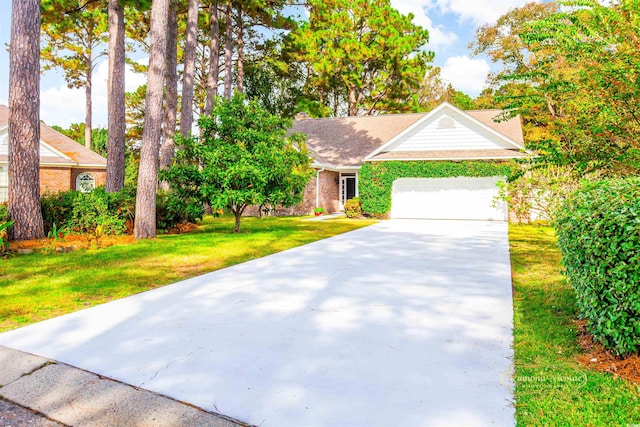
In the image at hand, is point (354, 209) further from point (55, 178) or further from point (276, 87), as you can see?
point (276, 87)

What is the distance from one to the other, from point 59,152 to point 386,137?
17.6 meters

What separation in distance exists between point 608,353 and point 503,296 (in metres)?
2.05

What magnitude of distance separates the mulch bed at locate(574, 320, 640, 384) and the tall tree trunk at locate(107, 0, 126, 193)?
41.5 ft

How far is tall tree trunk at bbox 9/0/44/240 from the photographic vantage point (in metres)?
8.80

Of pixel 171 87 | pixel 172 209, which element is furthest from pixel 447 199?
pixel 171 87

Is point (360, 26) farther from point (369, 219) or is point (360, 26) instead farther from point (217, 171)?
point (217, 171)

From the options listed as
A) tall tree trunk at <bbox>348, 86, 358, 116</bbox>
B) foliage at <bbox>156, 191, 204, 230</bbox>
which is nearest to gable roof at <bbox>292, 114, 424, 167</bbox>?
tall tree trunk at <bbox>348, 86, 358, 116</bbox>

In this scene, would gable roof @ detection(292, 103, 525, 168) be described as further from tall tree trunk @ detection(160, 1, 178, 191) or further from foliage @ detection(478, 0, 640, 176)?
foliage @ detection(478, 0, 640, 176)

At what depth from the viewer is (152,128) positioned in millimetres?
10570

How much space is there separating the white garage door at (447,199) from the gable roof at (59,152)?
16.1 m

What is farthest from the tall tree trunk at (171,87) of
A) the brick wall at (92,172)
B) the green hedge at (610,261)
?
the green hedge at (610,261)

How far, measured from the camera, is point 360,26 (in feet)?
93.3

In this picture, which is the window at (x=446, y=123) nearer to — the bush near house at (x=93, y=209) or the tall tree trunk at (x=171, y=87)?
the tall tree trunk at (x=171, y=87)

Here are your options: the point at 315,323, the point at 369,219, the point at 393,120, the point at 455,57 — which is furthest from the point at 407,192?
the point at 455,57
